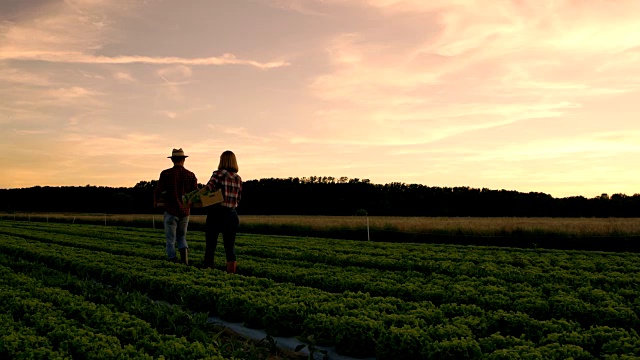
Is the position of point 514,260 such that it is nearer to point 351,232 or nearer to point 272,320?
point 272,320

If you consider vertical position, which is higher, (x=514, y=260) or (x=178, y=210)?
(x=178, y=210)

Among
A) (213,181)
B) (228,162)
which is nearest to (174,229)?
(213,181)

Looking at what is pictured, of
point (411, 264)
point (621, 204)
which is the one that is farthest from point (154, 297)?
point (621, 204)

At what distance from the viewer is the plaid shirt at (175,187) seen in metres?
A: 13.9

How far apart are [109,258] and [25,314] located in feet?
22.6

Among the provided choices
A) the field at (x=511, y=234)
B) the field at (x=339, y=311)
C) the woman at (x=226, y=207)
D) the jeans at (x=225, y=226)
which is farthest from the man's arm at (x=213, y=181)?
the field at (x=511, y=234)

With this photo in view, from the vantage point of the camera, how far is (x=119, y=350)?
6.26 m

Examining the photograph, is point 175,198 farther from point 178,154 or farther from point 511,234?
point 511,234

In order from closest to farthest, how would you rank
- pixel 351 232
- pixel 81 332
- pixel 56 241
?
pixel 81 332 < pixel 56 241 < pixel 351 232

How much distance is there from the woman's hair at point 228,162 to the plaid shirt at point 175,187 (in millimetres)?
1884

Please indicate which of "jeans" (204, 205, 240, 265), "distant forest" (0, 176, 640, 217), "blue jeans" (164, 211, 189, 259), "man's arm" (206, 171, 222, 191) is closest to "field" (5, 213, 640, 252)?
"blue jeans" (164, 211, 189, 259)

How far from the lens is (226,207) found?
491 inches

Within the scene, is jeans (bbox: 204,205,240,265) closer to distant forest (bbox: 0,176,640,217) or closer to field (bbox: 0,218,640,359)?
field (bbox: 0,218,640,359)

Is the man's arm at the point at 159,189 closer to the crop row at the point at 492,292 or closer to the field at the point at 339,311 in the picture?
the field at the point at 339,311
